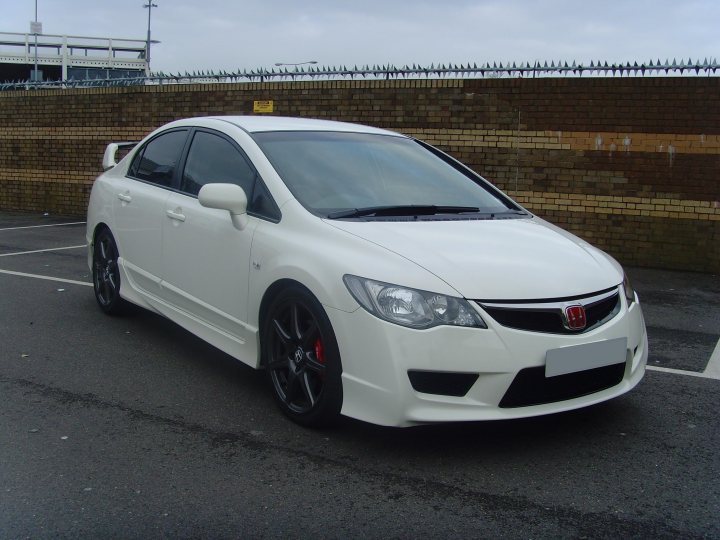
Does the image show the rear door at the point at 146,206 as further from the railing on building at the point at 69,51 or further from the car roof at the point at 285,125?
the railing on building at the point at 69,51

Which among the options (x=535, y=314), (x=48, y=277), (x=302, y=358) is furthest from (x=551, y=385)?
(x=48, y=277)

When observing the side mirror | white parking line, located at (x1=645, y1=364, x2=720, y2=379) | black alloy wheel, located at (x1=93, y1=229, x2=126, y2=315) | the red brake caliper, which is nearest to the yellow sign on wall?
black alloy wheel, located at (x1=93, y1=229, x2=126, y2=315)

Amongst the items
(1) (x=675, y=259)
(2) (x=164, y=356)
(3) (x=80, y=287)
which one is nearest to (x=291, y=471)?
(2) (x=164, y=356)

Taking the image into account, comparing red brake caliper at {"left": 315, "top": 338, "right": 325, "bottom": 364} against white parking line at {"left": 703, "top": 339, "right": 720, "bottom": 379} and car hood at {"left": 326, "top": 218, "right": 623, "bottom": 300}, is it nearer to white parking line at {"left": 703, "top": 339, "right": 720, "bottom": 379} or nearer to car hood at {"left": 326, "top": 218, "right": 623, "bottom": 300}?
car hood at {"left": 326, "top": 218, "right": 623, "bottom": 300}

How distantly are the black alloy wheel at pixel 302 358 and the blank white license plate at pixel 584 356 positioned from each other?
93cm

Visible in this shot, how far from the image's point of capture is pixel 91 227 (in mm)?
6371

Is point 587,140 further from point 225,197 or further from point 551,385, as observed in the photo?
point 551,385

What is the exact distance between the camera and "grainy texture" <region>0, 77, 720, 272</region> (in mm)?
9867

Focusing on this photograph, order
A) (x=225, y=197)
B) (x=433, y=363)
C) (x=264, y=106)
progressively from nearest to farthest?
(x=433, y=363) → (x=225, y=197) → (x=264, y=106)

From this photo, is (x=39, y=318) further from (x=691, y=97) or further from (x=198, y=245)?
(x=691, y=97)

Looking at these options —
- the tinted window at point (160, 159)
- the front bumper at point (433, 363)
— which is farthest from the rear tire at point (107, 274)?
the front bumper at point (433, 363)

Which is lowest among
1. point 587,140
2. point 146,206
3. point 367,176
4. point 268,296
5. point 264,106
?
point 268,296

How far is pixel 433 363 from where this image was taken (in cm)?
334

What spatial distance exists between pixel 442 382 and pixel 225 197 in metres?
1.58
